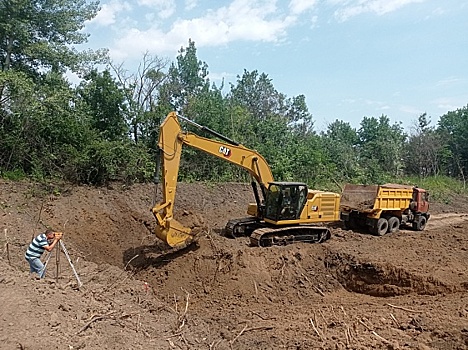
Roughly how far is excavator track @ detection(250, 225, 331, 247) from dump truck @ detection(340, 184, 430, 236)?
2.38 metres

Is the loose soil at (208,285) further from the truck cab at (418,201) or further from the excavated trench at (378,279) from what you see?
the truck cab at (418,201)

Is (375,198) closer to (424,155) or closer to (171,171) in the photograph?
(171,171)

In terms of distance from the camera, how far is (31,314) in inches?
215

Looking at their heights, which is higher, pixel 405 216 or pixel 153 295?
pixel 405 216

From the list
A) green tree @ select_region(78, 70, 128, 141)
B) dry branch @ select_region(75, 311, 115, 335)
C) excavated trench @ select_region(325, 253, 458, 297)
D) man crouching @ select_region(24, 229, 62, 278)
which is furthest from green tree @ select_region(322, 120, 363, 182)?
dry branch @ select_region(75, 311, 115, 335)

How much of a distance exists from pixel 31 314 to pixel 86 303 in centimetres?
103

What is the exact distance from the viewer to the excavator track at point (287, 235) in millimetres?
11547

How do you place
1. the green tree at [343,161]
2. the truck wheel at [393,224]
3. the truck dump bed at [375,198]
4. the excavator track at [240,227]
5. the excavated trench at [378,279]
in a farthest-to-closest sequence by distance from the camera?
the green tree at [343,161] < the truck wheel at [393,224] < the truck dump bed at [375,198] < the excavator track at [240,227] < the excavated trench at [378,279]

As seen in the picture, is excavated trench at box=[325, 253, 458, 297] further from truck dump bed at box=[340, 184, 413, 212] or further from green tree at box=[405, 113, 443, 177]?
green tree at box=[405, 113, 443, 177]

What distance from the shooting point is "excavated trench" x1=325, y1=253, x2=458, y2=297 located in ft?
31.6

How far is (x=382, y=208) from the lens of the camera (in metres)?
14.5

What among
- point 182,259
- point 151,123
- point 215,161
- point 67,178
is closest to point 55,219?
point 67,178

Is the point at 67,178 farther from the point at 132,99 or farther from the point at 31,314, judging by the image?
the point at 31,314

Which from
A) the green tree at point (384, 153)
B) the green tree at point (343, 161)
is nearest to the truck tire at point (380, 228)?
the green tree at point (343, 161)
